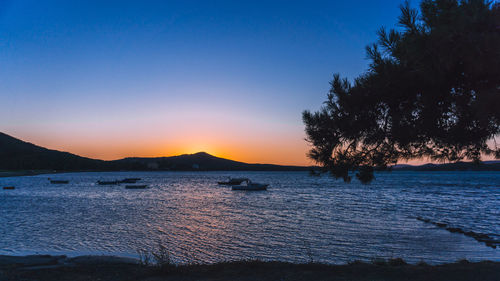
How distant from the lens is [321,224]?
973 inches

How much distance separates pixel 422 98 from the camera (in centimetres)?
661

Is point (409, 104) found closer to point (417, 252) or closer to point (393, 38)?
point (393, 38)

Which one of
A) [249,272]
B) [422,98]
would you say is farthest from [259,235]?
[422,98]

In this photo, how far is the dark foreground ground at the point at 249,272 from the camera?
8648 millimetres

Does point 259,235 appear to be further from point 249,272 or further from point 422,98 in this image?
point 422,98

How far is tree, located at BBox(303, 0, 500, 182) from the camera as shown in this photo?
199 inches

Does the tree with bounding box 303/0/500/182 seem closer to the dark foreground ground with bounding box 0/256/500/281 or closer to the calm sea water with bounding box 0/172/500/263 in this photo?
the dark foreground ground with bounding box 0/256/500/281

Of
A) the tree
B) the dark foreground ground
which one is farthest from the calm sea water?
the tree

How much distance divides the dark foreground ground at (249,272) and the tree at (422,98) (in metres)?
2.97

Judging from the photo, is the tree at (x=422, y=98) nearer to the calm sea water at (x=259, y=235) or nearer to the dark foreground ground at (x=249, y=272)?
the dark foreground ground at (x=249, y=272)

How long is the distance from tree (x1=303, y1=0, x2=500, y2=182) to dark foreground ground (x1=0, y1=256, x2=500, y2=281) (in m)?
2.97

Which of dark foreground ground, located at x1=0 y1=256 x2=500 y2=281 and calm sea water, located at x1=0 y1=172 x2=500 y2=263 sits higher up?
dark foreground ground, located at x1=0 y1=256 x2=500 y2=281

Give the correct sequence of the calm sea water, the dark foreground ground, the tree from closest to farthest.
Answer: the tree → the dark foreground ground → the calm sea water

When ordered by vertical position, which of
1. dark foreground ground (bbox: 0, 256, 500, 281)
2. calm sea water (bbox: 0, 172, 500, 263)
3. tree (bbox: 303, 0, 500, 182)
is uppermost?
tree (bbox: 303, 0, 500, 182)
